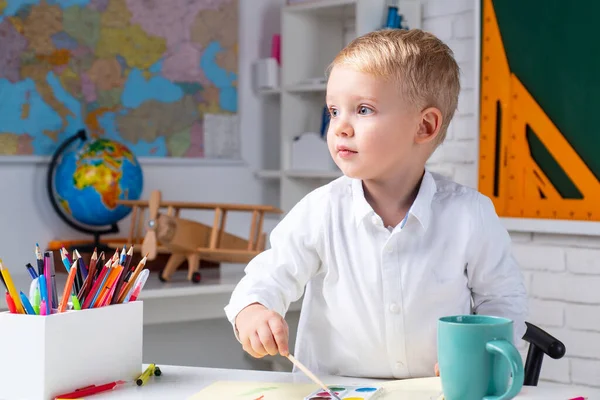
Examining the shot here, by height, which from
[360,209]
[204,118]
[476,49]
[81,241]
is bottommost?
[81,241]

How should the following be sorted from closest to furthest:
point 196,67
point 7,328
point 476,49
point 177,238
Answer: point 7,328
point 177,238
point 476,49
point 196,67

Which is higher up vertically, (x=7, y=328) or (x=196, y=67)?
(x=196, y=67)

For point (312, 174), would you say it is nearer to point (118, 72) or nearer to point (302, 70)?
point (302, 70)

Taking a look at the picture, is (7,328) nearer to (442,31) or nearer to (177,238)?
(177,238)

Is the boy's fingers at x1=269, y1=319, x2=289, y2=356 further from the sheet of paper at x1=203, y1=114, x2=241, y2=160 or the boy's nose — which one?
the sheet of paper at x1=203, y1=114, x2=241, y2=160

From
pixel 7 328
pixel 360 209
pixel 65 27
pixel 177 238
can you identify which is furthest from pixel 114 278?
pixel 65 27

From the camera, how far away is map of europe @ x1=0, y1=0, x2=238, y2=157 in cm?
259

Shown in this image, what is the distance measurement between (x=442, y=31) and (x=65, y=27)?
1.20m

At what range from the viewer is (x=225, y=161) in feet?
10.1

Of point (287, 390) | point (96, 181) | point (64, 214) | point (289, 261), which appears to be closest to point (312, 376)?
point (287, 390)

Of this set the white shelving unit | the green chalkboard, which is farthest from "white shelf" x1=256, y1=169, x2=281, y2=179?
the green chalkboard

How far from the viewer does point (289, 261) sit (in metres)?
1.11

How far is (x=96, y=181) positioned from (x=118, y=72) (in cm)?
49

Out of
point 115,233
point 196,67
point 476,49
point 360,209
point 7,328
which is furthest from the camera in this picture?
point 196,67
